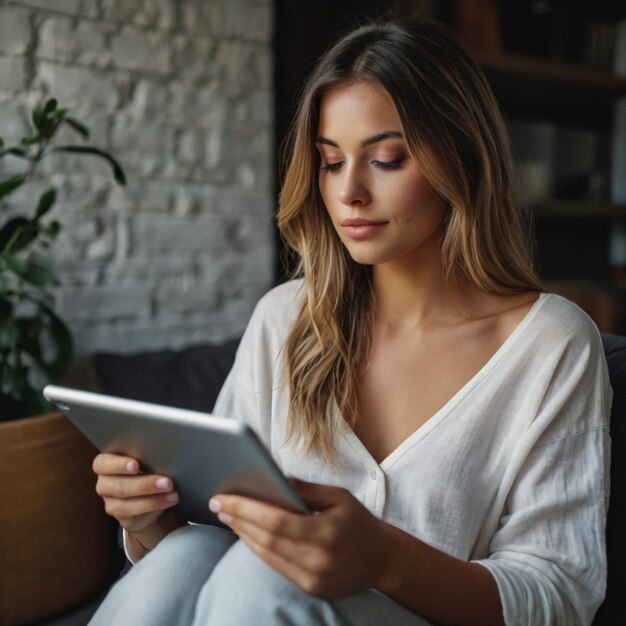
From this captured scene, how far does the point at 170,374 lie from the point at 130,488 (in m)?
0.68

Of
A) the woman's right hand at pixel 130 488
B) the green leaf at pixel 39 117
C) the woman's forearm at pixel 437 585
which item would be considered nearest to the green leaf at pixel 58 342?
the green leaf at pixel 39 117

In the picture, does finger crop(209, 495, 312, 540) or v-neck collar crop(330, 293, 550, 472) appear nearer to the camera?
finger crop(209, 495, 312, 540)

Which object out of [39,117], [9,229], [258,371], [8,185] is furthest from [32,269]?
[258,371]

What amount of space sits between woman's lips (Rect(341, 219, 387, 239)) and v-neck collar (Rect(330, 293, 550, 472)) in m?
0.24

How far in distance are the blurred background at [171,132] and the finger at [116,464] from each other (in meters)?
0.90

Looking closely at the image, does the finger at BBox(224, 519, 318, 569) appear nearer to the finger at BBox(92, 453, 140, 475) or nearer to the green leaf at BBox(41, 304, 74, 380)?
the finger at BBox(92, 453, 140, 475)

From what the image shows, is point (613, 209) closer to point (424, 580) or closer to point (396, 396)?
point (396, 396)

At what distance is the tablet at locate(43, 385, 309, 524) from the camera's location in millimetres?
588

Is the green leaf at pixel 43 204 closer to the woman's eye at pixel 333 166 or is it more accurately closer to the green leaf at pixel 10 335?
the green leaf at pixel 10 335

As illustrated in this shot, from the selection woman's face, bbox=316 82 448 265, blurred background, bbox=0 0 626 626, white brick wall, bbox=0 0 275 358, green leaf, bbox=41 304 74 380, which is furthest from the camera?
white brick wall, bbox=0 0 275 358

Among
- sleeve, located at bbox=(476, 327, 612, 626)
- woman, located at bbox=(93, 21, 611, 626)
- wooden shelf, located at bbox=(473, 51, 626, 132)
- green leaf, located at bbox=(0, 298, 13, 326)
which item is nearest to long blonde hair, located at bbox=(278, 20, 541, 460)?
woman, located at bbox=(93, 21, 611, 626)

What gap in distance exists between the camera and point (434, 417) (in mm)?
947

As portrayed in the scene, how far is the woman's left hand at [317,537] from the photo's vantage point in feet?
2.13

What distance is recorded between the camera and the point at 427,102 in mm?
926
